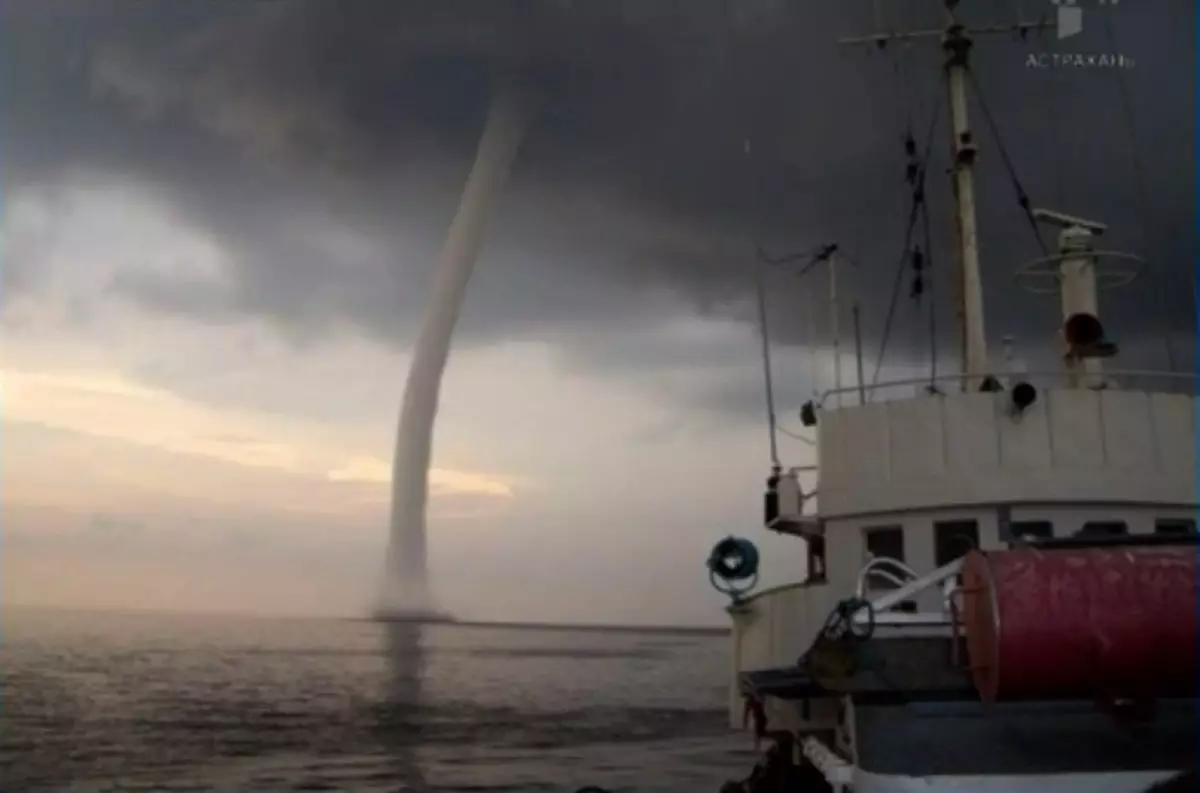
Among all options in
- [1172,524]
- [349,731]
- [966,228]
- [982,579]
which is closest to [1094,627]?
[982,579]

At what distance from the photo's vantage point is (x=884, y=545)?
36.2 feet

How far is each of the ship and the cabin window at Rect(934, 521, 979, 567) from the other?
0.02 meters

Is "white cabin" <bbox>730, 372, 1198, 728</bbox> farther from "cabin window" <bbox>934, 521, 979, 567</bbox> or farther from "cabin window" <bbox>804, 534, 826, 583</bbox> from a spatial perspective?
"cabin window" <bbox>804, 534, 826, 583</bbox>

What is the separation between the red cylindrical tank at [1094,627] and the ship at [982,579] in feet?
0.04

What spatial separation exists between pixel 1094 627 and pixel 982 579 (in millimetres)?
681

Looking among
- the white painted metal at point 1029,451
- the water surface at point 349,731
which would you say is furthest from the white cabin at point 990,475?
the water surface at point 349,731

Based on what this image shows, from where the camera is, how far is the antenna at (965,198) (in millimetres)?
12539

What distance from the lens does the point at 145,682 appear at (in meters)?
56.8

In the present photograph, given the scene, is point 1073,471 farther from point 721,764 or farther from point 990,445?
point 721,764

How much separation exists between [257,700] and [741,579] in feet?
131

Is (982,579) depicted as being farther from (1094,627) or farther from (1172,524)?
→ (1172,524)

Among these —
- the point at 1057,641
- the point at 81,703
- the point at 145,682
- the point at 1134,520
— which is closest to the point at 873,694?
the point at 1057,641

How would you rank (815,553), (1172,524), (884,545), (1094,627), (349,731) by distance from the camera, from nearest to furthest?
(1094,627)
(1172,524)
(884,545)
(815,553)
(349,731)

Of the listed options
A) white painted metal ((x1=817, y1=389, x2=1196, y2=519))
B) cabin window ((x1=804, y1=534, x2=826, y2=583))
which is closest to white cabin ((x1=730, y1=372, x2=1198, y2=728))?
white painted metal ((x1=817, y1=389, x2=1196, y2=519))
